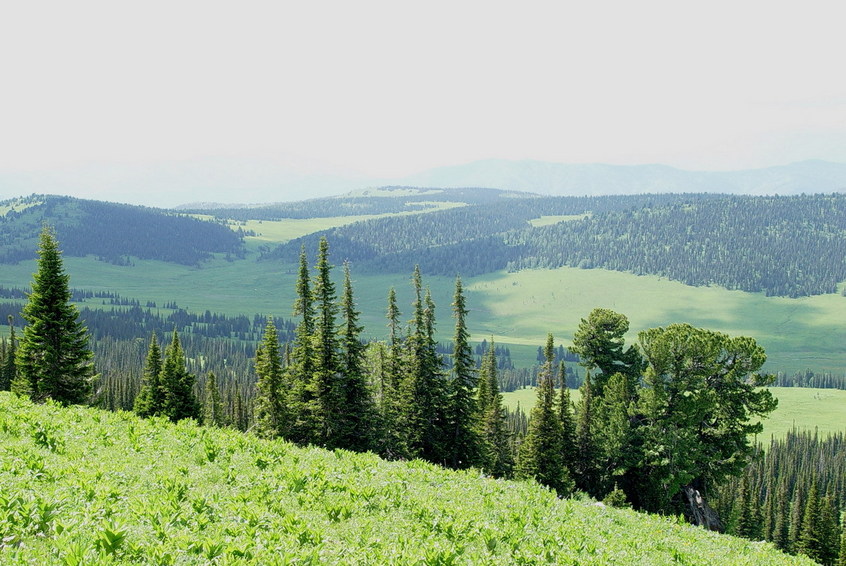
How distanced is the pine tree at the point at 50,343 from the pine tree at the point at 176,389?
11.7m

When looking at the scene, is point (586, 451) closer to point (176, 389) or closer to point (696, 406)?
point (696, 406)

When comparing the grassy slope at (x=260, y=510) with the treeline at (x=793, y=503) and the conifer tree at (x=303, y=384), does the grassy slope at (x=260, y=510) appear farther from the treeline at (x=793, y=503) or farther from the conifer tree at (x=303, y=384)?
the treeline at (x=793, y=503)

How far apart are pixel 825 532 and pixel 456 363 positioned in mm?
65294

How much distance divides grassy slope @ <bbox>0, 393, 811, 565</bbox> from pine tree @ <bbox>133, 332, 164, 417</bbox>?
109 ft

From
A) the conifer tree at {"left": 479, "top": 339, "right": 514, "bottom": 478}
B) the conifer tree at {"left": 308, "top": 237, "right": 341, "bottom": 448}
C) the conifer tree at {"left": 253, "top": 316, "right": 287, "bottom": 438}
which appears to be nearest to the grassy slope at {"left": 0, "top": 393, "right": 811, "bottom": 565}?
the conifer tree at {"left": 308, "top": 237, "right": 341, "bottom": 448}

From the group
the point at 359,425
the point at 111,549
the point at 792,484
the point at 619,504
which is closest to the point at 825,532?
the point at 619,504

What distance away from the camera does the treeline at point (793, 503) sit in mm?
80875

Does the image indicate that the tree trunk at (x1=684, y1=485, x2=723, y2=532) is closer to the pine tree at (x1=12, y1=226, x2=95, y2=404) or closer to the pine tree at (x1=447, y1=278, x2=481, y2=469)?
the pine tree at (x1=447, y1=278, x2=481, y2=469)

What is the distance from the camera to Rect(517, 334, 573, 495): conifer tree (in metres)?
51.7

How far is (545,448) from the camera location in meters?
52.7

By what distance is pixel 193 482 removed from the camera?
17.4 m

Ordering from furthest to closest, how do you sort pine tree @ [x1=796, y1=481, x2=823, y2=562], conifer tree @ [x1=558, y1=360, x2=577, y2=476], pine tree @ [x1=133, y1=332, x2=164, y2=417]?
1. pine tree @ [x1=796, y1=481, x2=823, y2=562]
2. pine tree @ [x1=133, y1=332, x2=164, y2=417]
3. conifer tree @ [x1=558, y1=360, x2=577, y2=476]

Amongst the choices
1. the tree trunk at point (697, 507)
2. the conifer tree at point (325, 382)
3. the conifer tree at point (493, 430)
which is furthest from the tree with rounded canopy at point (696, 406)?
the conifer tree at point (325, 382)

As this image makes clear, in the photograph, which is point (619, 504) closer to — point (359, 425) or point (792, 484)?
point (359, 425)
